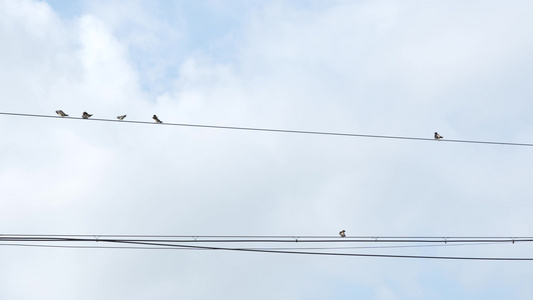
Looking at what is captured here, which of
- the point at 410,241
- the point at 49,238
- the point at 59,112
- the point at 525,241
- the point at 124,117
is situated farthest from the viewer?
the point at 124,117

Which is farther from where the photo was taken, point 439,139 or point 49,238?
point 439,139

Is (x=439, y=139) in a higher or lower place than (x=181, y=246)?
higher

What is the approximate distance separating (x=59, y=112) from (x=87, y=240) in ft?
51.4

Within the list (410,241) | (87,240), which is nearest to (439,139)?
(410,241)

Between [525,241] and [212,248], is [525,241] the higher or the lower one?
the higher one

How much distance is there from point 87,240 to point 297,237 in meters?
7.58

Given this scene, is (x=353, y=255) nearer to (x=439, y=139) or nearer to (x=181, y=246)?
(x=181, y=246)

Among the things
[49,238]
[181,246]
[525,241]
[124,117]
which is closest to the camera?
[49,238]

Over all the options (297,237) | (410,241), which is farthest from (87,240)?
(410,241)

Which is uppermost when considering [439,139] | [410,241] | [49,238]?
[439,139]

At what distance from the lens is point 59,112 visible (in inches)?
1494

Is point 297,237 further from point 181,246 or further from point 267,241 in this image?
point 181,246

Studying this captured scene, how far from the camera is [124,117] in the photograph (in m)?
42.0

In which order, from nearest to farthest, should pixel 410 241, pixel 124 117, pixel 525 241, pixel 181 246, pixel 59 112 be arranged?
pixel 181 246 → pixel 410 241 → pixel 525 241 → pixel 59 112 → pixel 124 117
